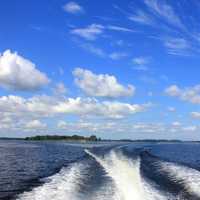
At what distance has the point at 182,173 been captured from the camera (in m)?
32.4

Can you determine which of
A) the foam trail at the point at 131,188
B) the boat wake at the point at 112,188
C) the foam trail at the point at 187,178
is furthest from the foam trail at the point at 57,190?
the foam trail at the point at 187,178

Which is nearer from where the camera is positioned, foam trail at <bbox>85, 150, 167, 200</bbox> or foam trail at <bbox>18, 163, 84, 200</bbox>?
foam trail at <bbox>85, 150, 167, 200</bbox>

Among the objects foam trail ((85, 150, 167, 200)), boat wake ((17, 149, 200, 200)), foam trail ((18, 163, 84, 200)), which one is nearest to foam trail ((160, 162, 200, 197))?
boat wake ((17, 149, 200, 200))

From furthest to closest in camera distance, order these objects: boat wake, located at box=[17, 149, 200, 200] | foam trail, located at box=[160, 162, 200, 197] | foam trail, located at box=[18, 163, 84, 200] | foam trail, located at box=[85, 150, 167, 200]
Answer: foam trail, located at box=[160, 162, 200, 197] < boat wake, located at box=[17, 149, 200, 200] < foam trail, located at box=[18, 163, 84, 200] < foam trail, located at box=[85, 150, 167, 200]

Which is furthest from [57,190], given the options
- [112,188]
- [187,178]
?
[187,178]

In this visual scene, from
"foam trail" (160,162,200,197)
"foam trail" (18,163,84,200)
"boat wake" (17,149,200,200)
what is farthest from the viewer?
"foam trail" (160,162,200,197)

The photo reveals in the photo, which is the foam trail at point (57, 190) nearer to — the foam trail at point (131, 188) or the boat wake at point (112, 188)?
the boat wake at point (112, 188)

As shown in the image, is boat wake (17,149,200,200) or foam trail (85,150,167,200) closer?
foam trail (85,150,167,200)

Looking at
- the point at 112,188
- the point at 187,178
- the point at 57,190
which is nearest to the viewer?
the point at 57,190

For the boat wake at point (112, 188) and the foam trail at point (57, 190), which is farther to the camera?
the boat wake at point (112, 188)

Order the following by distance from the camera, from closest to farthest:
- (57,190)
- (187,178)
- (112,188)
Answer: (57,190) < (112,188) < (187,178)

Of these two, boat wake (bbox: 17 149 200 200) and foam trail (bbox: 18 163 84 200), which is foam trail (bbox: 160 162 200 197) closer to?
boat wake (bbox: 17 149 200 200)

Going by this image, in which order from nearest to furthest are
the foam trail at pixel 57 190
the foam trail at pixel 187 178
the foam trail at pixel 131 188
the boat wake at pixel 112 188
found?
1. the foam trail at pixel 131 188
2. the foam trail at pixel 57 190
3. the boat wake at pixel 112 188
4. the foam trail at pixel 187 178

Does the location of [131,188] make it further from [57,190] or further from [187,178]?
[187,178]
